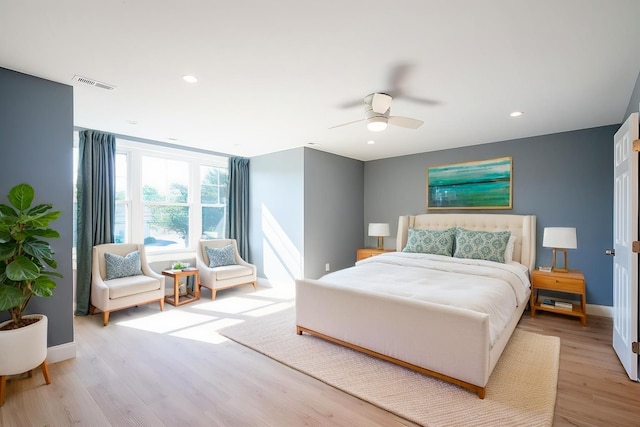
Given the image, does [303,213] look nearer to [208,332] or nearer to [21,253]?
[208,332]

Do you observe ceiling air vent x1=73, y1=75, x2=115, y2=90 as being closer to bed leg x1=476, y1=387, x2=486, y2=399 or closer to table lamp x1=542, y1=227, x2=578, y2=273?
bed leg x1=476, y1=387, x2=486, y2=399

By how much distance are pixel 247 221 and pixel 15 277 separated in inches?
150

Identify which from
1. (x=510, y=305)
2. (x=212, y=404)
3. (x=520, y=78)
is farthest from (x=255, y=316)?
(x=520, y=78)

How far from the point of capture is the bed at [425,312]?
2.16m

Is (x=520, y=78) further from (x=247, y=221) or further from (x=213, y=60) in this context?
(x=247, y=221)

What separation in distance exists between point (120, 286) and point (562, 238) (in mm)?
5295

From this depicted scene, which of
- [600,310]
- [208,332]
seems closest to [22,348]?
[208,332]

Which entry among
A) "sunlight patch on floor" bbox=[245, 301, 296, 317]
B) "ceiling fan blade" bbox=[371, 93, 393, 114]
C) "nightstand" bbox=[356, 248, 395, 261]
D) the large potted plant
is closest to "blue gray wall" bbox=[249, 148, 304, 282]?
"sunlight patch on floor" bbox=[245, 301, 296, 317]

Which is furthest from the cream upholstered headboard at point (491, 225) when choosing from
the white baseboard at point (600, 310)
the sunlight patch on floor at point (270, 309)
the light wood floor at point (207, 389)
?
the sunlight patch on floor at point (270, 309)

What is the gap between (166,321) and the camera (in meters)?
3.60

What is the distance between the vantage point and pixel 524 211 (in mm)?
4359

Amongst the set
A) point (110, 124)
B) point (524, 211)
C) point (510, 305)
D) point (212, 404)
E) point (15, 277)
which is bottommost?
point (212, 404)

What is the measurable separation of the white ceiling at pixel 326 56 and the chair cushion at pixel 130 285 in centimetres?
197

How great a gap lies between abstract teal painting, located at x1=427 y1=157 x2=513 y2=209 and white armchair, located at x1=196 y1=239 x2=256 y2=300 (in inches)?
130
